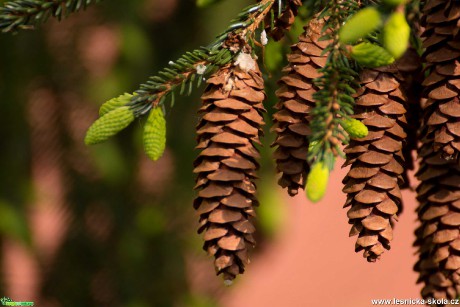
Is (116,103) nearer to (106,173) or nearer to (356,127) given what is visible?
(356,127)

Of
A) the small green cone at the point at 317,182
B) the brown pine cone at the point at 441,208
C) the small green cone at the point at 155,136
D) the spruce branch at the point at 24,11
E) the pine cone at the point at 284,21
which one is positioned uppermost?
the spruce branch at the point at 24,11

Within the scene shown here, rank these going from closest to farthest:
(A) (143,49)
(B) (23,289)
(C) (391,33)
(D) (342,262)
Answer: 1. (C) (391,33)
2. (A) (143,49)
3. (B) (23,289)
4. (D) (342,262)

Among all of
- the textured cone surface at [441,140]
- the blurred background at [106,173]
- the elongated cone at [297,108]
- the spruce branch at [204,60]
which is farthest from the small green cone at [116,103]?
the blurred background at [106,173]

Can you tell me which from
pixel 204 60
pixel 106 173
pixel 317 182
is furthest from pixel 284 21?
pixel 106 173

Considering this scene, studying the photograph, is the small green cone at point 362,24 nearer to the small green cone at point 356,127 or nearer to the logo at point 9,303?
the small green cone at point 356,127

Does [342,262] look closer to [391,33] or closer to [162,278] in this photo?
[162,278]

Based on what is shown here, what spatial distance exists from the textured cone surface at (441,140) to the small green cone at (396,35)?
0.09m

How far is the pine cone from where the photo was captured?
0.60 m

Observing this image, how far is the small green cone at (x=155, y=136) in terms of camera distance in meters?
0.53

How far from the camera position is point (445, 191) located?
1.81 ft

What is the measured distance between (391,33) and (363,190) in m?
0.15

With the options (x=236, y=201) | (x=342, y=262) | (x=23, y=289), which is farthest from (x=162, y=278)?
(x=342, y=262)

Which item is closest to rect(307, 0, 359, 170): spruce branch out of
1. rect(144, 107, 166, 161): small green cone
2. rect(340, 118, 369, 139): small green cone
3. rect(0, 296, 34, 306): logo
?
rect(340, 118, 369, 139): small green cone

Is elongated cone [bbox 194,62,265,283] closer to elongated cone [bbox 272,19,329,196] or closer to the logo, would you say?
elongated cone [bbox 272,19,329,196]
